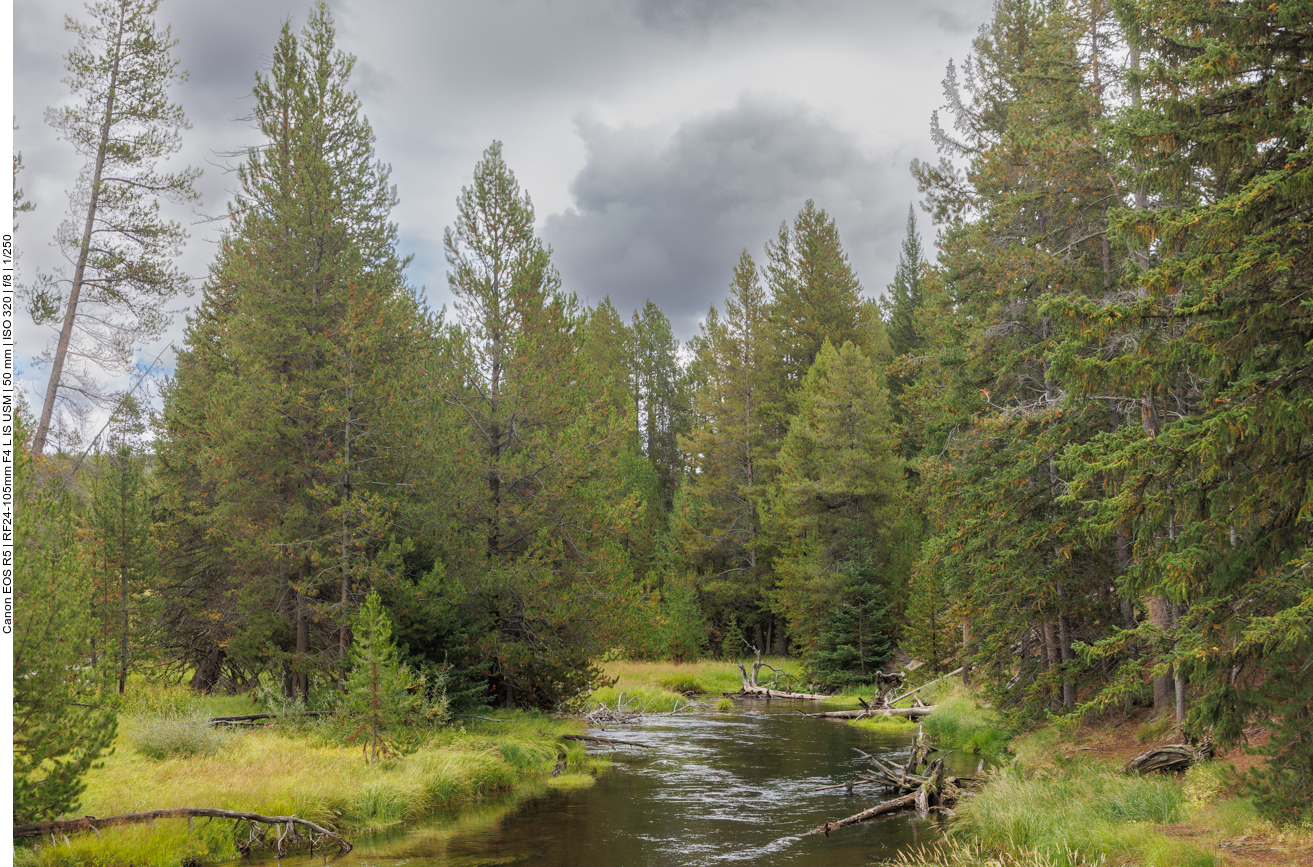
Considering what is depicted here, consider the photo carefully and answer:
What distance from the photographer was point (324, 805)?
1316 cm

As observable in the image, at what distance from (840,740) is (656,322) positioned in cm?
4448

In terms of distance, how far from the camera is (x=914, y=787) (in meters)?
16.0

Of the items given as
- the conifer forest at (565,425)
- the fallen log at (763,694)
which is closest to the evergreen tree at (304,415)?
the conifer forest at (565,425)

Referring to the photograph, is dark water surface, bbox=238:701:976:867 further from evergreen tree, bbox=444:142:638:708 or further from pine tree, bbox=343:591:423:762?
evergreen tree, bbox=444:142:638:708

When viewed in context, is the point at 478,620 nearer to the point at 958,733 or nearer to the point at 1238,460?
the point at 958,733

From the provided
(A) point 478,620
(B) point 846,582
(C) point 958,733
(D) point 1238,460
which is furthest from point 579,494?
(B) point 846,582

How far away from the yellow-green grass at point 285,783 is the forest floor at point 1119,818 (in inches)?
325

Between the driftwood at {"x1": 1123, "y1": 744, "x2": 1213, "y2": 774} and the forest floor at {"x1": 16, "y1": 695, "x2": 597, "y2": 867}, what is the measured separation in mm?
10330

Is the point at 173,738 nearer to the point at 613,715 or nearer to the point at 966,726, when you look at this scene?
the point at 613,715

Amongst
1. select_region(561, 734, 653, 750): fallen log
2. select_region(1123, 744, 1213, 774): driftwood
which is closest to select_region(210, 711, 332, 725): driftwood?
select_region(561, 734, 653, 750): fallen log

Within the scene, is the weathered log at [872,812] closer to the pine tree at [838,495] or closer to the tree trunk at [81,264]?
the tree trunk at [81,264]

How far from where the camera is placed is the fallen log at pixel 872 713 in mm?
27452

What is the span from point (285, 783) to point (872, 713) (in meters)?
20.0

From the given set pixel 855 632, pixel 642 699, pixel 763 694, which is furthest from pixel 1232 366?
pixel 763 694
